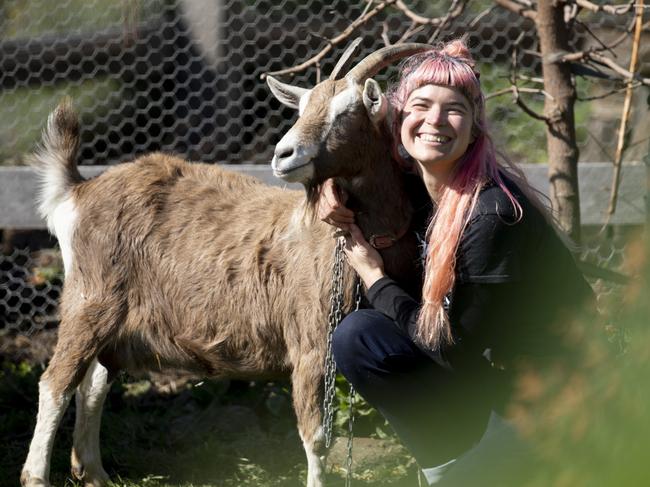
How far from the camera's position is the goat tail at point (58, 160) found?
4.29 m

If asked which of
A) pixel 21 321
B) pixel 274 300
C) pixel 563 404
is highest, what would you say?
pixel 563 404

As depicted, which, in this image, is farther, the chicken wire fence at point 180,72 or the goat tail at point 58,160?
the chicken wire fence at point 180,72

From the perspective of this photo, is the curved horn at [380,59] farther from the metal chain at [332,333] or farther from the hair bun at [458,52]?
the metal chain at [332,333]

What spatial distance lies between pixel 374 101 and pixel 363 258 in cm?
55

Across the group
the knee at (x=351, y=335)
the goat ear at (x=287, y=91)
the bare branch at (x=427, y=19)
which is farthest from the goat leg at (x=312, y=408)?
the bare branch at (x=427, y=19)

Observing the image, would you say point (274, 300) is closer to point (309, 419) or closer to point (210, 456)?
point (309, 419)

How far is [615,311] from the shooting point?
4.51 feet

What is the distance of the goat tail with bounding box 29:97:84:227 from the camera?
4285mm

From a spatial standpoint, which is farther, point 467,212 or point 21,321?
point 21,321

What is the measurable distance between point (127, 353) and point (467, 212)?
185 centimetres

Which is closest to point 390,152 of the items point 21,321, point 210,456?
point 210,456

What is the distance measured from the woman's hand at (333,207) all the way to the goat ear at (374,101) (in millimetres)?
294

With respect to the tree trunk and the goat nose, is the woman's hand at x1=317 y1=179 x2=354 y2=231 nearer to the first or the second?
the goat nose

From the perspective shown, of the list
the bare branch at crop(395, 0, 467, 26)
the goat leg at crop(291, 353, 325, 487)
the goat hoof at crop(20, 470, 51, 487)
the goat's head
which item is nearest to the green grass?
the goat hoof at crop(20, 470, 51, 487)
